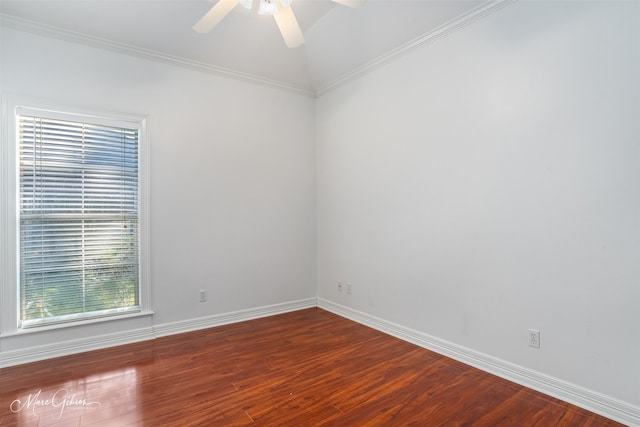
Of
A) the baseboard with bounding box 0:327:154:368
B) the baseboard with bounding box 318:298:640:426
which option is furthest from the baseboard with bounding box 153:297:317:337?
the baseboard with bounding box 318:298:640:426

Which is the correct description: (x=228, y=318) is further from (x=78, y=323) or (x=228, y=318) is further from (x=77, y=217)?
(x=77, y=217)

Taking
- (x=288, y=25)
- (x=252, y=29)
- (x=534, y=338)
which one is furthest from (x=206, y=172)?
(x=534, y=338)

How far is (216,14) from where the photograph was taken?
2127mm

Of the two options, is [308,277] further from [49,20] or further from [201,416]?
[49,20]

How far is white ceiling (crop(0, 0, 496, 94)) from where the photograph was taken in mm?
2748

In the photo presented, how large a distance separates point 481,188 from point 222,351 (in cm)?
260

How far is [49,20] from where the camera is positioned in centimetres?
277

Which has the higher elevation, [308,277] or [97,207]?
[97,207]

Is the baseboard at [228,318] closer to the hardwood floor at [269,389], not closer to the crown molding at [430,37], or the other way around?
the hardwood floor at [269,389]

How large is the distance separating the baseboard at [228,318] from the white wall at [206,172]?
5 cm

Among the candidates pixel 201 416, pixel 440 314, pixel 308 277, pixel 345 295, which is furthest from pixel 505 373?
pixel 308 277

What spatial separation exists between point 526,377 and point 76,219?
151 inches

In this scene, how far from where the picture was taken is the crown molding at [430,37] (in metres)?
2.56

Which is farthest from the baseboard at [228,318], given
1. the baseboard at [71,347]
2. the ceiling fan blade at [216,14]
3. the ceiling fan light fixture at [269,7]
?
the ceiling fan light fixture at [269,7]
